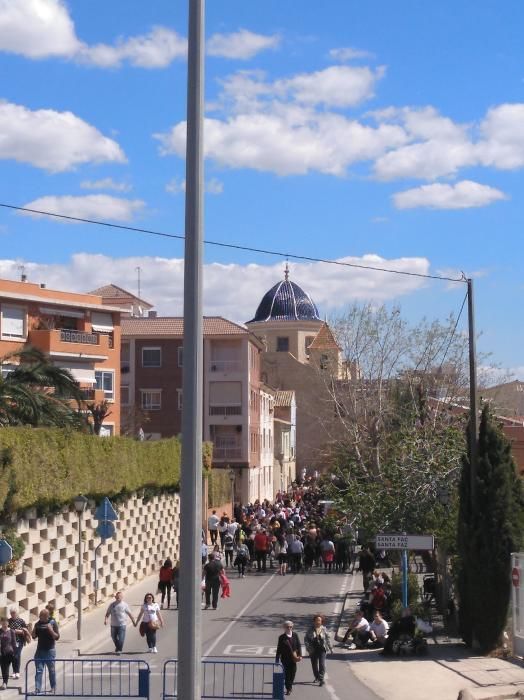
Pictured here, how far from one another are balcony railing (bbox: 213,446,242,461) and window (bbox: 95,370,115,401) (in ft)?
47.3

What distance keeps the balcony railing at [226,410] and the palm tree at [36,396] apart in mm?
35439

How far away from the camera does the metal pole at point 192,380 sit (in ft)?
26.7

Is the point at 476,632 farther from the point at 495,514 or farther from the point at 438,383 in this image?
the point at 438,383

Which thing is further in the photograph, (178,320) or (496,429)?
(178,320)

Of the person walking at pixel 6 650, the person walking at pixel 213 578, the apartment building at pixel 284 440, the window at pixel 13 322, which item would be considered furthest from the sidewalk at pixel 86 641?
the apartment building at pixel 284 440

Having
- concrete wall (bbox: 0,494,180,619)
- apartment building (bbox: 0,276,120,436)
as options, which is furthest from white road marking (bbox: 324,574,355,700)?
apartment building (bbox: 0,276,120,436)

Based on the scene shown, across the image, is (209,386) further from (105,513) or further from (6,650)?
(6,650)

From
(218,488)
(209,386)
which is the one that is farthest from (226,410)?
(218,488)

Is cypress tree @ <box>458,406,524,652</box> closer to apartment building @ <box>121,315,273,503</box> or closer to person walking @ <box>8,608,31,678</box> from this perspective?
person walking @ <box>8,608,31,678</box>

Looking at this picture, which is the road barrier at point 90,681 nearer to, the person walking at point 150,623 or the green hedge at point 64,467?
the person walking at point 150,623

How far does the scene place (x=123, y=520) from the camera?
31.1m

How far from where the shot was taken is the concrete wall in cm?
2200

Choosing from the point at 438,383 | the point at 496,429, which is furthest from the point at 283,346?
the point at 496,429

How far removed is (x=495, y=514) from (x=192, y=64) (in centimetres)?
1456
